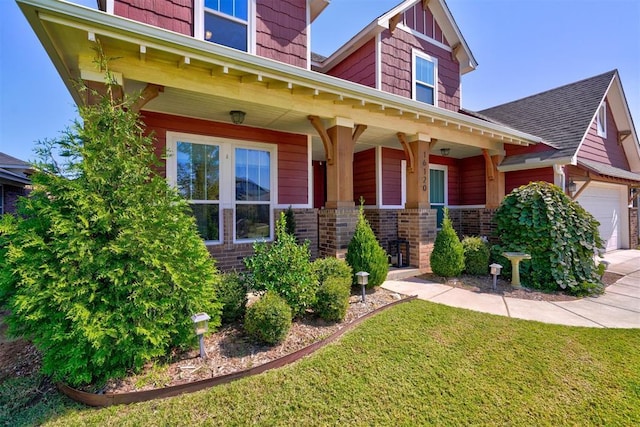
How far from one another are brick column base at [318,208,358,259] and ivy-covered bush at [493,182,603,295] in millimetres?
3576

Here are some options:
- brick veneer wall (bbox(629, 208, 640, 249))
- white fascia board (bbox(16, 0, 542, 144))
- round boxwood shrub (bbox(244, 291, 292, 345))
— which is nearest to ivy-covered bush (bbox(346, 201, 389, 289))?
round boxwood shrub (bbox(244, 291, 292, 345))

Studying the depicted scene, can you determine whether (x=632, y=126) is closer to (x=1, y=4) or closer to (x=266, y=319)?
(x=266, y=319)

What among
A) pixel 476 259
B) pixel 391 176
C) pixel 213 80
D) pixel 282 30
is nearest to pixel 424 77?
pixel 391 176

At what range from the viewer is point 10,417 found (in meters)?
2.27

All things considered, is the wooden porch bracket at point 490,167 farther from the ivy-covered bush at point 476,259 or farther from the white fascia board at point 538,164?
the ivy-covered bush at point 476,259

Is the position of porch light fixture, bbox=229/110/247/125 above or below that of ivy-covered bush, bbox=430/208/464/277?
above

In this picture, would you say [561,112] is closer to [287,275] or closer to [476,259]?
[476,259]

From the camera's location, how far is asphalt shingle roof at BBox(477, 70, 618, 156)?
8.06m

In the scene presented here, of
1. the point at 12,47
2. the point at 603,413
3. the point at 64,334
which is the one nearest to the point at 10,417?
the point at 64,334

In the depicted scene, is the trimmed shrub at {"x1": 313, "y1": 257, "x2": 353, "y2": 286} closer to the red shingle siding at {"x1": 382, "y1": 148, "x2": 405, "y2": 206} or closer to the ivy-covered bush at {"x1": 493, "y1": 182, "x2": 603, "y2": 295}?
the ivy-covered bush at {"x1": 493, "y1": 182, "x2": 603, "y2": 295}

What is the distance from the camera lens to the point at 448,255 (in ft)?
18.9

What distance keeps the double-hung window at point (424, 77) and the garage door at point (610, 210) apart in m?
5.91

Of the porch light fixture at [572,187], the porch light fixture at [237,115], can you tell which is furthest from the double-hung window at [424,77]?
the porch light fixture at [237,115]

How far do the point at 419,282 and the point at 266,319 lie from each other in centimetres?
378
